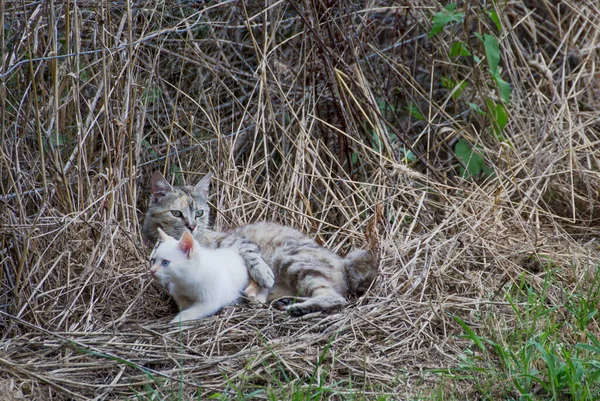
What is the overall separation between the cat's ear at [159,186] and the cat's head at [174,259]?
0.85 meters

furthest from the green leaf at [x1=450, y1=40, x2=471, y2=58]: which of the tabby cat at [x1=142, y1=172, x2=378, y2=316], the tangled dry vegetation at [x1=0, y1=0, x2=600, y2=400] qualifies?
the tabby cat at [x1=142, y1=172, x2=378, y2=316]

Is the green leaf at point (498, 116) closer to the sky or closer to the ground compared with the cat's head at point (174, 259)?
closer to the ground

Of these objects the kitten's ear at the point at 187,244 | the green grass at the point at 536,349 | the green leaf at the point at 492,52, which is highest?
the green leaf at the point at 492,52

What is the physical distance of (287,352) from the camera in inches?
133

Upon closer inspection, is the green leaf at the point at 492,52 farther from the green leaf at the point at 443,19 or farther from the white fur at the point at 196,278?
the white fur at the point at 196,278

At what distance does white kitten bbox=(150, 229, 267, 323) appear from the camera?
3.77 meters

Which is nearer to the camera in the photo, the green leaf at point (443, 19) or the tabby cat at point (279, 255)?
the tabby cat at point (279, 255)

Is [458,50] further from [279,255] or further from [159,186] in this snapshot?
[159,186]

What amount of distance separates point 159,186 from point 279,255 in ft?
3.04

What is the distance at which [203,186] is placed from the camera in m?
4.75

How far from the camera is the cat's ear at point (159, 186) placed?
181 inches

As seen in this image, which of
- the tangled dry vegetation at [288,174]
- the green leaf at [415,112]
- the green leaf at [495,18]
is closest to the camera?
the tangled dry vegetation at [288,174]

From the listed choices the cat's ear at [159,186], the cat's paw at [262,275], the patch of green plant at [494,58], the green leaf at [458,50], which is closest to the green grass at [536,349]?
the cat's paw at [262,275]

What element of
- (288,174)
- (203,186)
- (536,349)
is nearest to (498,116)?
(288,174)
